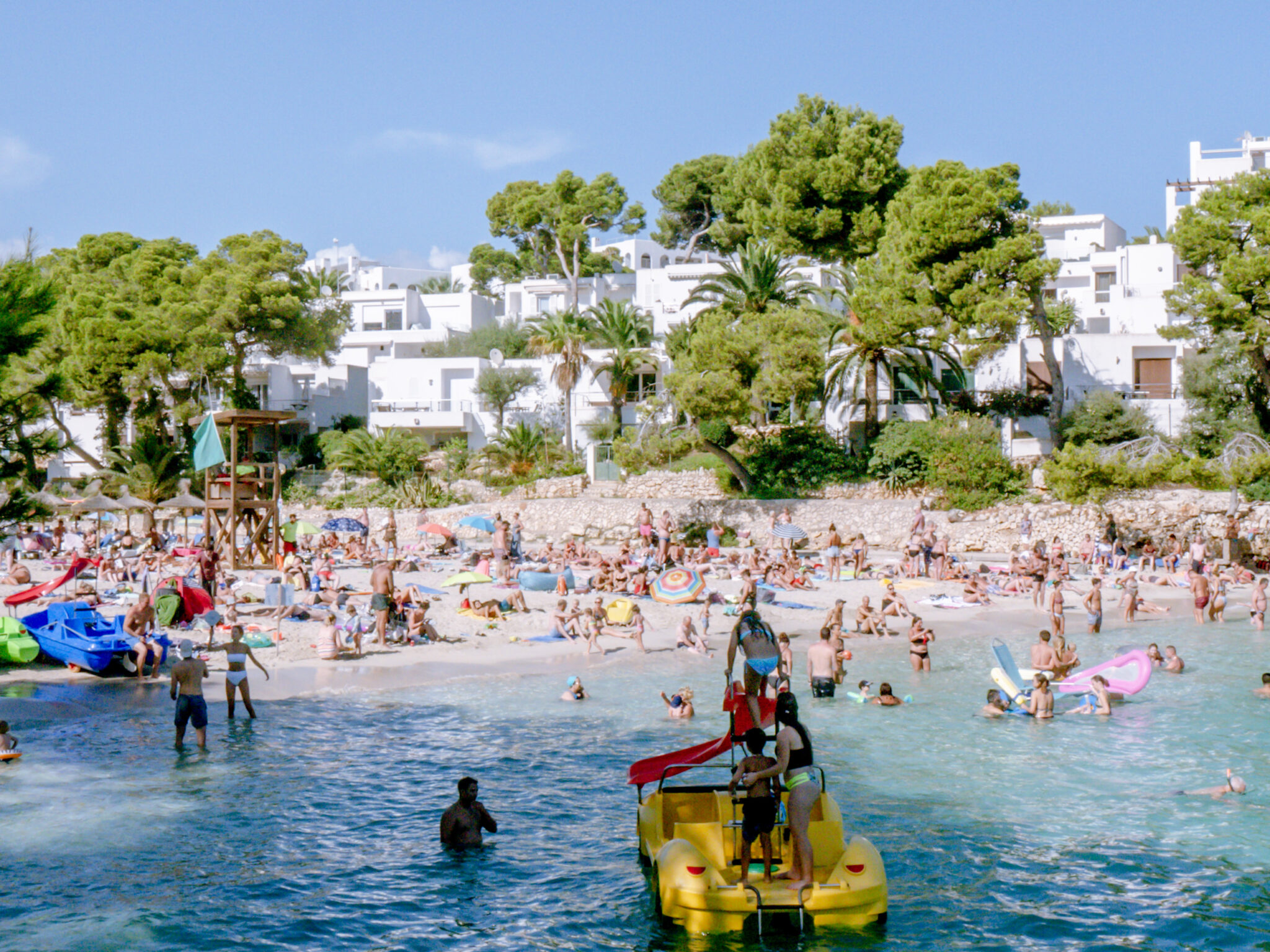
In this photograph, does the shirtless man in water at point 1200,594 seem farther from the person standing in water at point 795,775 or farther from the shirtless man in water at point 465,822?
the person standing in water at point 795,775

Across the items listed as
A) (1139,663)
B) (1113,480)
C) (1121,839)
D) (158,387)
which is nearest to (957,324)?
(1113,480)

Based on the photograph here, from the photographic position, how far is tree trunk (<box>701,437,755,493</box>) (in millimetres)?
37625

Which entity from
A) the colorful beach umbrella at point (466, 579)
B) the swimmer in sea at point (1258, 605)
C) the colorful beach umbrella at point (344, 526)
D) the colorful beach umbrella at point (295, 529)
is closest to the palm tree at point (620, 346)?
the colorful beach umbrella at point (344, 526)

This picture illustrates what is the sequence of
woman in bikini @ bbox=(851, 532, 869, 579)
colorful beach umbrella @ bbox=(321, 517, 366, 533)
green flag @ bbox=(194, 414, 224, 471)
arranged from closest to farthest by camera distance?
1. green flag @ bbox=(194, 414, 224, 471)
2. woman in bikini @ bbox=(851, 532, 869, 579)
3. colorful beach umbrella @ bbox=(321, 517, 366, 533)

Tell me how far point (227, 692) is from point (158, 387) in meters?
34.4

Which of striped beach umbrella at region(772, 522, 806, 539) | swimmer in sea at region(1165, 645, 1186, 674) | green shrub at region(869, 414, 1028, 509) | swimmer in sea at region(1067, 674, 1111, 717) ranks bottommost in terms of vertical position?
swimmer in sea at region(1067, 674, 1111, 717)

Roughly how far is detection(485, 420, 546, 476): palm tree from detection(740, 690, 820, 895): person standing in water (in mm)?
35481

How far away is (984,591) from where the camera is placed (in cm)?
2703

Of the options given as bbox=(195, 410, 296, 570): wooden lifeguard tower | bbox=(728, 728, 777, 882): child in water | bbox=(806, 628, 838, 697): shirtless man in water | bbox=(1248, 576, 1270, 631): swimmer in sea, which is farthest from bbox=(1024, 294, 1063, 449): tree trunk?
bbox=(728, 728, 777, 882): child in water

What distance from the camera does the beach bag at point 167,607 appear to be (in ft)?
65.9

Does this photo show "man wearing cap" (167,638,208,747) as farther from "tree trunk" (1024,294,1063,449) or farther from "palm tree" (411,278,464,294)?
"palm tree" (411,278,464,294)

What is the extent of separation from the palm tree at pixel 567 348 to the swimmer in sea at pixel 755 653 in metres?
36.7

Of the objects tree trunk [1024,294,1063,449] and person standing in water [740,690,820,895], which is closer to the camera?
person standing in water [740,690,820,895]

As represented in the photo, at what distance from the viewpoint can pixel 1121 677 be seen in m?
17.8
